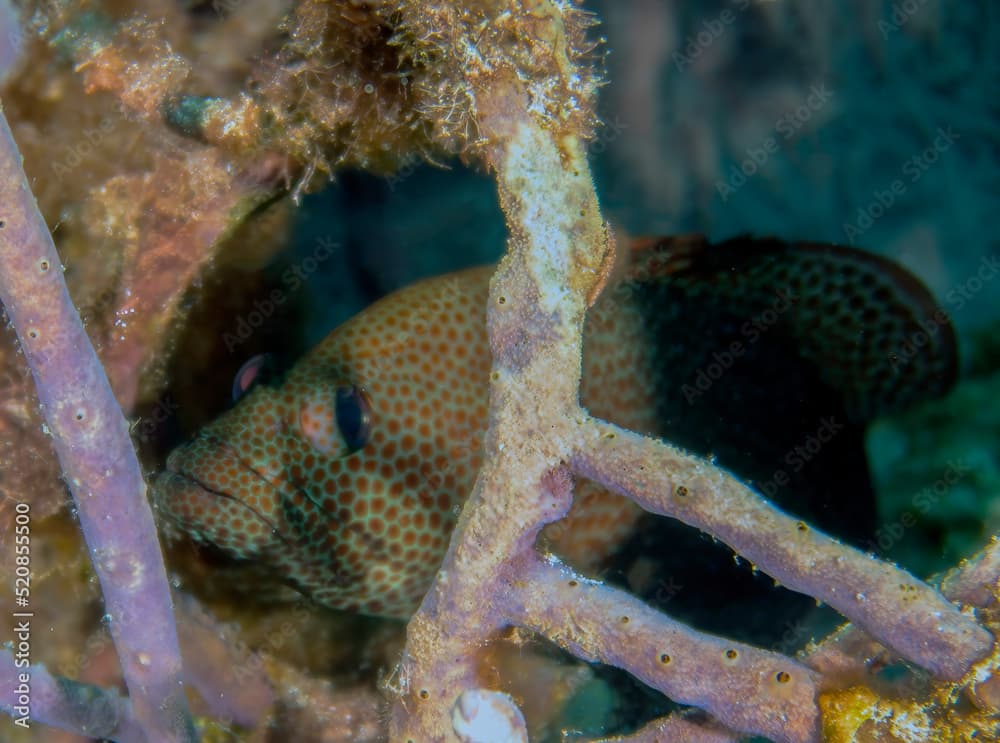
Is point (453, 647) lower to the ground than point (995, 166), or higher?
lower

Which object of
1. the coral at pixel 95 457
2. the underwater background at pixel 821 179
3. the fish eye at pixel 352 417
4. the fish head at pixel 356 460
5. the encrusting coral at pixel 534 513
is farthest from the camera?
the fish eye at pixel 352 417

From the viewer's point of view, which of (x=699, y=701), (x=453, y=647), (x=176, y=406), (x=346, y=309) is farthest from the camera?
(x=346, y=309)

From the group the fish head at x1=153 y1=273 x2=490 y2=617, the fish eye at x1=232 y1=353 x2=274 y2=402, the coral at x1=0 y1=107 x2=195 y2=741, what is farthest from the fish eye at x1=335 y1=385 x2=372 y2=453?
the coral at x1=0 y1=107 x2=195 y2=741

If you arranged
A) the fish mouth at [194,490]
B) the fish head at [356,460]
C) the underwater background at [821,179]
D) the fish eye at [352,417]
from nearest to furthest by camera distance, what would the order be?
the fish mouth at [194,490] < the fish head at [356,460] < the underwater background at [821,179] < the fish eye at [352,417]

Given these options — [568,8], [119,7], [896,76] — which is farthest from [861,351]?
[119,7]

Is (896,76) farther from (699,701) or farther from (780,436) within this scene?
(699,701)

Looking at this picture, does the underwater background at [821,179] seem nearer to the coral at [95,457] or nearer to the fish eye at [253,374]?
the fish eye at [253,374]

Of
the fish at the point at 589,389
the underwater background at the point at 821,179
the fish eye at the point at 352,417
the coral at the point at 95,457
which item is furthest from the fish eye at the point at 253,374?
the coral at the point at 95,457
